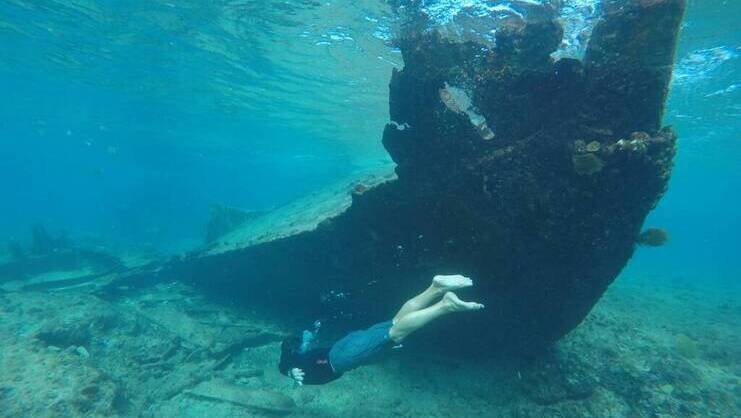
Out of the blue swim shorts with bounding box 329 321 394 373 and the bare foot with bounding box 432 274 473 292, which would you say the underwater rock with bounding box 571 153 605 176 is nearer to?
the bare foot with bounding box 432 274 473 292

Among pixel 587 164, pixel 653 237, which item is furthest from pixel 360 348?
pixel 653 237

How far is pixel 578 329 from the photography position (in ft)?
29.7

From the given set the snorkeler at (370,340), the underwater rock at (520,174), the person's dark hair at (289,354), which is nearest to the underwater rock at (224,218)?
the underwater rock at (520,174)

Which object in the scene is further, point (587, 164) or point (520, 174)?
point (520, 174)

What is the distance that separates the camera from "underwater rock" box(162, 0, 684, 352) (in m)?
5.55

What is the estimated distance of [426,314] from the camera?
6.02 m

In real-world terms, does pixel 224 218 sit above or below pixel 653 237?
below

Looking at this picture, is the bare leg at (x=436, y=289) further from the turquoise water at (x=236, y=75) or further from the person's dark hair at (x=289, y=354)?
the turquoise water at (x=236, y=75)

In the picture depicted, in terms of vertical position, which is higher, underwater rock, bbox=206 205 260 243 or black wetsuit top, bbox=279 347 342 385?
black wetsuit top, bbox=279 347 342 385

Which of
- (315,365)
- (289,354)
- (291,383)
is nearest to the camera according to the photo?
(315,365)

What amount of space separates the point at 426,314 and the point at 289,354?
269 cm

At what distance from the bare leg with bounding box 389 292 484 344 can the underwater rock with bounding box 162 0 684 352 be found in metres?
1.46

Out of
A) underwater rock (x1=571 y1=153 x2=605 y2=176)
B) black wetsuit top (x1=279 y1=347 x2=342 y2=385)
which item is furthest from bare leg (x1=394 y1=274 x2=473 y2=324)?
underwater rock (x1=571 y1=153 x2=605 y2=176)

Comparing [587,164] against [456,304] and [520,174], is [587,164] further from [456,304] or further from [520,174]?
[456,304]
